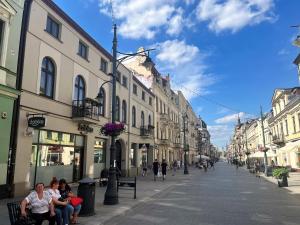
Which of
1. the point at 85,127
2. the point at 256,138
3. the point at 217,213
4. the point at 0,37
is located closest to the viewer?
the point at 217,213

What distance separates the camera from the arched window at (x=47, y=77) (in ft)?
53.2

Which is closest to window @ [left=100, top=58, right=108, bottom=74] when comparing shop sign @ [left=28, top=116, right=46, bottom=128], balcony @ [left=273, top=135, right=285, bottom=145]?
shop sign @ [left=28, top=116, right=46, bottom=128]

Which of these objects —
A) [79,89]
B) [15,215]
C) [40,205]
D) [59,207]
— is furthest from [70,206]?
[79,89]

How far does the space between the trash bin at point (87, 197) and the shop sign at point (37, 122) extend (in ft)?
17.3

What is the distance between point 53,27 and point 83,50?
11.8 ft

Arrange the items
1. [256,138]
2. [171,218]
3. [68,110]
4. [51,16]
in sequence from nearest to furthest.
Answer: [171,218] → [51,16] → [68,110] → [256,138]

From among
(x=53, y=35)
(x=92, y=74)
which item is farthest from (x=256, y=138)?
(x=53, y=35)

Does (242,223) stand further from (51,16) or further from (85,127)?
(51,16)

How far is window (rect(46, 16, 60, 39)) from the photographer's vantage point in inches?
666

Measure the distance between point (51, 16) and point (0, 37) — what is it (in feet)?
15.2

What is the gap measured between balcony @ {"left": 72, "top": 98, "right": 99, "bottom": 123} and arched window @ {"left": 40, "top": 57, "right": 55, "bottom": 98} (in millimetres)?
2117

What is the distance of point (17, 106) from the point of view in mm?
13789

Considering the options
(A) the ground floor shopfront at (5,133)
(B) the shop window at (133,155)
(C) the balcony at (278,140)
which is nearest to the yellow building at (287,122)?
(C) the balcony at (278,140)

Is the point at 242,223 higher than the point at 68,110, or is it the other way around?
the point at 68,110
